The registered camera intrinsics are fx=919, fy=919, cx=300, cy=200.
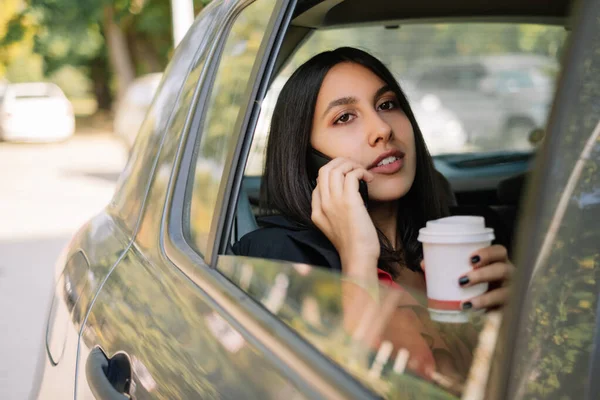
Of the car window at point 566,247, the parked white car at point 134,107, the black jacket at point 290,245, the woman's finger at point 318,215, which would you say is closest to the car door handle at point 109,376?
the black jacket at point 290,245

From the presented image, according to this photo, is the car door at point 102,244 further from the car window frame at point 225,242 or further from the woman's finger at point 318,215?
the woman's finger at point 318,215

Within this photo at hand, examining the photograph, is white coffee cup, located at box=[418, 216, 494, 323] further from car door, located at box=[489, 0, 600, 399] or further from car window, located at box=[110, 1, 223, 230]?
car window, located at box=[110, 1, 223, 230]

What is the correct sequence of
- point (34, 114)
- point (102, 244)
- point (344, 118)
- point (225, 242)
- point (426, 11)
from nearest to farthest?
point (225, 242)
point (344, 118)
point (102, 244)
point (426, 11)
point (34, 114)

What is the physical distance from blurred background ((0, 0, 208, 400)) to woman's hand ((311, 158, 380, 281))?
295cm

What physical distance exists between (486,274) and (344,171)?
77cm

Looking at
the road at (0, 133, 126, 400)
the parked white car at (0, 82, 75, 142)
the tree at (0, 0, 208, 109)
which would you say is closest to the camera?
the road at (0, 133, 126, 400)

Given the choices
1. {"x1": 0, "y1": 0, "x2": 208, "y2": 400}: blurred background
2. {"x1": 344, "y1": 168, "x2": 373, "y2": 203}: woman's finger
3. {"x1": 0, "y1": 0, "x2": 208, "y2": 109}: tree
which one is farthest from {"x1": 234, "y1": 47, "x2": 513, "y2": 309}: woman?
{"x1": 0, "y1": 0, "x2": 208, "y2": 109}: tree

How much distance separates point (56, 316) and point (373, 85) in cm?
103

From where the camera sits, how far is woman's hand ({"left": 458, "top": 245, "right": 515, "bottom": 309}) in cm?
108

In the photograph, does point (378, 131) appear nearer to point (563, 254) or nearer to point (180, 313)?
point (180, 313)

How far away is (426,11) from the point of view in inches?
123

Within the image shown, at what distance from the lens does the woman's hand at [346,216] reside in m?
1.82

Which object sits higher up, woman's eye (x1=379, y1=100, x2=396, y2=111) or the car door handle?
woman's eye (x1=379, y1=100, x2=396, y2=111)

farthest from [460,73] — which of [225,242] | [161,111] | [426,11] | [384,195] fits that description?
[225,242]
